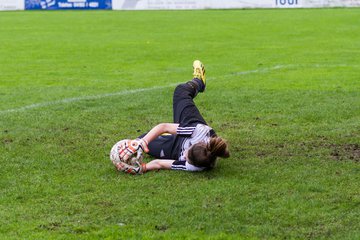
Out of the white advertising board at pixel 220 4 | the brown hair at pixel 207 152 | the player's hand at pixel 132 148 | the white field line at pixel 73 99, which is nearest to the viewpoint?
the brown hair at pixel 207 152

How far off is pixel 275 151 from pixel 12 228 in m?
3.89

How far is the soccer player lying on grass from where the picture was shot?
29.1 feet

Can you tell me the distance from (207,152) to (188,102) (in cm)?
122

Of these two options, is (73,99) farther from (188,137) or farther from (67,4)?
(67,4)

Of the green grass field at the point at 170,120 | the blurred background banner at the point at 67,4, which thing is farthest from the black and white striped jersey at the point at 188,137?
the blurred background banner at the point at 67,4

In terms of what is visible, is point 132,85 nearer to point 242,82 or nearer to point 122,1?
point 242,82

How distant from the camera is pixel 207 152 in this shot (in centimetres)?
883

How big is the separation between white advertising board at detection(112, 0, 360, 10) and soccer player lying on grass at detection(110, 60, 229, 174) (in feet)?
109

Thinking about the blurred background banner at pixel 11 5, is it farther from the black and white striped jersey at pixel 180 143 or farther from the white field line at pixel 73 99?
the black and white striped jersey at pixel 180 143

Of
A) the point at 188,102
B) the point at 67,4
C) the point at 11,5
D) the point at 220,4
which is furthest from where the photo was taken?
the point at 11,5

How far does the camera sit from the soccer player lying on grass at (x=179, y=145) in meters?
8.87

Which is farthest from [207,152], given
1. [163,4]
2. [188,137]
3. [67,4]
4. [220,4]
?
[67,4]

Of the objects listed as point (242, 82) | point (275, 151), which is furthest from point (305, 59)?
point (275, 151)

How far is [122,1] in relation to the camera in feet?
148
